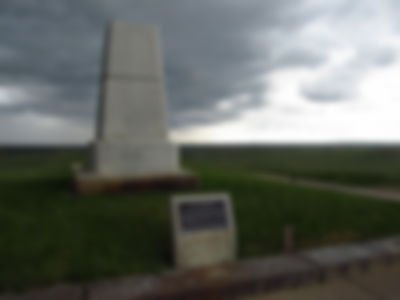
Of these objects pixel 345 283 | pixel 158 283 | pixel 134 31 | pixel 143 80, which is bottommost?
pixel 345 283

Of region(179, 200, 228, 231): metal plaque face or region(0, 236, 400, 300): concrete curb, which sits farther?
region(179, 200, 228, 231): metal plaque face

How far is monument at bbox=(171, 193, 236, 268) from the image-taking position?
324cm

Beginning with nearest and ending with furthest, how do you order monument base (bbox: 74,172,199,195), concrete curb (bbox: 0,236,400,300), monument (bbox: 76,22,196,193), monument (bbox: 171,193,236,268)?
concrete curb (bbox: 0,236,400,300) → monument (bbox: 171,193,236,268) → monument base (bbox: 74,172,199,195) → monument (bbox: 76,22,196,193)

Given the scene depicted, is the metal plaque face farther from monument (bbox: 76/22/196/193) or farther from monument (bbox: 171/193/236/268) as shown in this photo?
monument (bbox: 76/22/196/193)

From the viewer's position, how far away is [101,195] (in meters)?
6.17

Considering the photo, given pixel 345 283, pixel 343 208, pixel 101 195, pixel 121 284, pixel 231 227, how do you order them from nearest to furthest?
1. pixel 121 284
2. pixel 345 283
3. pixel 231 227
4. pixel 343 208
5. pixel 101 195

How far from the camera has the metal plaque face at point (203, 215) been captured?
10.9 ft

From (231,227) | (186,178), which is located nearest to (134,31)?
(186,178)

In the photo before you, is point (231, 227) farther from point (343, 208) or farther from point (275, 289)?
point (343, 208)

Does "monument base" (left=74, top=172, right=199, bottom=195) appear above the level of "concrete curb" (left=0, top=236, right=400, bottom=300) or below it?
above

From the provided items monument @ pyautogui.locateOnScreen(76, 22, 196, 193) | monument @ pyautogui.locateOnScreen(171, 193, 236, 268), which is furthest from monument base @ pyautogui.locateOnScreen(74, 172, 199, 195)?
monument @ pyautogui.locateOnScreen(171, 193, 236, 268)

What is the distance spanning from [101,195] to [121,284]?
11.9ft

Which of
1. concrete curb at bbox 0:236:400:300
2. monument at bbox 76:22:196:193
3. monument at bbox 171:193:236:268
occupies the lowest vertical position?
concrete curb at bbox 0:236:400:300

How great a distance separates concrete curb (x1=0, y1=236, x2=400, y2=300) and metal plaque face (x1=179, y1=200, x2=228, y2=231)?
17.2 inches
